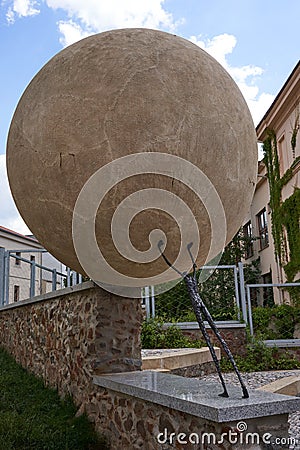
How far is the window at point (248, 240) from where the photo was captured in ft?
59.9

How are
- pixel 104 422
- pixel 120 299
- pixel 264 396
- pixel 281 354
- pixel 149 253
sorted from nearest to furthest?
pixel 264 396
pixel 149 253
pixel 104 422
pixel 120 299
pixel 281 354

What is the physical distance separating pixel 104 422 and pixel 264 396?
1.75m

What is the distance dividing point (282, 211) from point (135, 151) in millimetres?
12718

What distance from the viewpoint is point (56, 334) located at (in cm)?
514

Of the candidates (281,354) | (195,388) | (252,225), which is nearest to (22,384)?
(195,388)

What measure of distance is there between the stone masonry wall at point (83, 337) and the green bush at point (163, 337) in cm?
285

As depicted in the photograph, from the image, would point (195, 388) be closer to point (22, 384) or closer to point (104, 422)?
point (104, 422)

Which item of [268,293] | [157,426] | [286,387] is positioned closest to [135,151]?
[157,426]

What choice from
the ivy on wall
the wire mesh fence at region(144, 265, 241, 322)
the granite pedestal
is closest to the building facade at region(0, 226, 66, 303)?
the wire mesh fence at region(144, 265, 241, 322)

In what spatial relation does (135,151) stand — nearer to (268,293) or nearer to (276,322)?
(276,322)

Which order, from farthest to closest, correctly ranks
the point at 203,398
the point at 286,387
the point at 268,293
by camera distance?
the point at 268,293
the point at 286,387
the point at 203,398

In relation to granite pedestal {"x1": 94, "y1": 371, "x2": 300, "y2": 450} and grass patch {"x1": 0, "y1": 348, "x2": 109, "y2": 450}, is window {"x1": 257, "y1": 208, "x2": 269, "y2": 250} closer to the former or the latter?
grass patch {"x1": 0, "y1": 348, "x2": 109, "y2": 450}

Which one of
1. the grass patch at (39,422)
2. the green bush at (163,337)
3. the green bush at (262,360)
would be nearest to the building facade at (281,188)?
the green bush at (262,360)

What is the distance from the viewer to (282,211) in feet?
48.5
